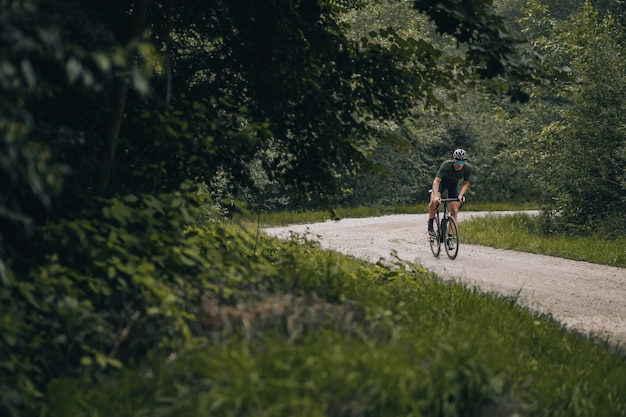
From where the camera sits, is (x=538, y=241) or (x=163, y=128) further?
(x=538, y=241)

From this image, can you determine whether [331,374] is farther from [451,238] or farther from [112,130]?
[451,238]

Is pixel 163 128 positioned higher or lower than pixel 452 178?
higher

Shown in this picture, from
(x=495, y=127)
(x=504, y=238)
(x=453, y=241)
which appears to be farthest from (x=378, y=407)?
(x=495, y=127)

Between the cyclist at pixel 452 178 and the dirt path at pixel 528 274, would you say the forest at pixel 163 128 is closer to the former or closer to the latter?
the dirt path at pixel 528 274

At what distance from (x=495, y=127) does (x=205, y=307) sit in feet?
103

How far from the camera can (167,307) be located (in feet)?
13.9

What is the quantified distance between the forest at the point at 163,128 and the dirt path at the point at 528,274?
110 centimetres

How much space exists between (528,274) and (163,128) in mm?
8057

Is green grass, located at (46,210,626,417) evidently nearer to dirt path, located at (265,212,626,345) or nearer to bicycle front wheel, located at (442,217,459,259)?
dirt path, located at (265,212,626,345)

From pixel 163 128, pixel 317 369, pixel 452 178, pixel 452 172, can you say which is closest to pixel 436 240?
pixel 452 178

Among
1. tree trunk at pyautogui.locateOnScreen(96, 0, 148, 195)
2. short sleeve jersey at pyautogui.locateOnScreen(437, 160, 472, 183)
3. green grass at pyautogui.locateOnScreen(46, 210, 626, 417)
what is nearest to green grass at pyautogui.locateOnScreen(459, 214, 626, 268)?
short sleeve jersey at pyautogui.locateOnScreen(437, 160, 472, 183)

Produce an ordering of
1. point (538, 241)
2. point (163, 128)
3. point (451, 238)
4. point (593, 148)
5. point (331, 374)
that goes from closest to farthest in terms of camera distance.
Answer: point (331, 374), point (163, 128), point (451, 238), point (538, 241), point (593, 148)

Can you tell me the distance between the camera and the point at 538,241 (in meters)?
16.8

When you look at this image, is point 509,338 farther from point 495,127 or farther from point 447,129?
point 495,127
